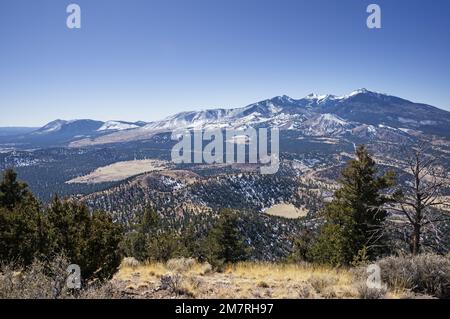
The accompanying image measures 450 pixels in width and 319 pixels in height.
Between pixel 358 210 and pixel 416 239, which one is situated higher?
pixel 416 239

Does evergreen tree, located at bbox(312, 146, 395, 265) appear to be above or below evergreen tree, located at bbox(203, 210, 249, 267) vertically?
above

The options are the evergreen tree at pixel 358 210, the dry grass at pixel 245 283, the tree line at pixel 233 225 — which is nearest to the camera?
the dry grass at pixel 245 283

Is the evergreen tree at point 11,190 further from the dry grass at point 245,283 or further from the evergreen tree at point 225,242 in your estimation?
the evergreen tree at point 225,242

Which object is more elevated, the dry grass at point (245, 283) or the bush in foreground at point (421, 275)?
the bush in foreground at point (421, 275)

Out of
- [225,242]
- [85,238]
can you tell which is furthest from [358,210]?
[225,242]

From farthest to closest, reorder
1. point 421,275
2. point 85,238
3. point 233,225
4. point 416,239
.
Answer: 1. point 233,225
2. point 416,239
3. point 85,238
4. point 421,275

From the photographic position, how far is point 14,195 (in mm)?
22172

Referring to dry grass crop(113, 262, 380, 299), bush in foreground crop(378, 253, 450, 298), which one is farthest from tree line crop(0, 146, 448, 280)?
bush in foreground crop(378, 253, 450, 298)

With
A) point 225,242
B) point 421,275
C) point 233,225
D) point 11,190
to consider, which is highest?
point 11,190

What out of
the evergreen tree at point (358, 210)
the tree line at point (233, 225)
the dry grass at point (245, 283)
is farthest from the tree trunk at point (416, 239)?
the evergreen tree at point (358, 210)

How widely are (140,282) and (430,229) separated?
1000 centimetres

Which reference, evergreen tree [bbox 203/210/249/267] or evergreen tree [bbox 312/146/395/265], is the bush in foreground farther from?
evergreen tree [bbox 203/210/249/267]

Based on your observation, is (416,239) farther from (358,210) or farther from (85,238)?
(85,238)

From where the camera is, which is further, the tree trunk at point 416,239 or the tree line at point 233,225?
the tree trunk at point 416,239
